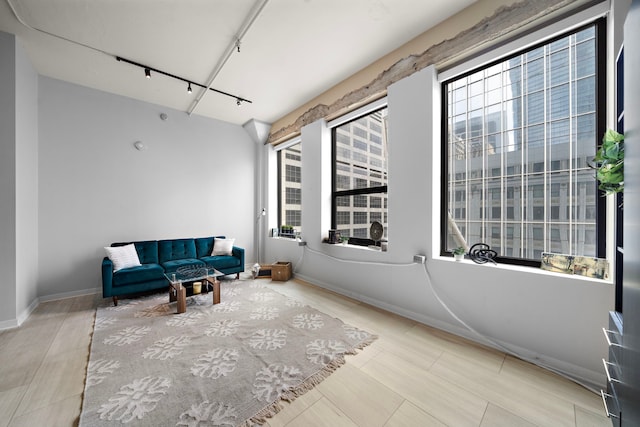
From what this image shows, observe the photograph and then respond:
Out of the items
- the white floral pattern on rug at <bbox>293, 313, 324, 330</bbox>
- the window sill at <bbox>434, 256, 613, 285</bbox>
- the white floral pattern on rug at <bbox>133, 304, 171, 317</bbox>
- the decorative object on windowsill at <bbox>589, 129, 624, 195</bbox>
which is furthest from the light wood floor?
the decorative object on windowsill at <bbox>589, 129, 624, 195</bbox>

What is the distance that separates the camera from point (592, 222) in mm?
1856

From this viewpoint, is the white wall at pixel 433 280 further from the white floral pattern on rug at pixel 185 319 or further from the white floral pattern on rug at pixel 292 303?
the white floral pattern on rug at pixel 185 319

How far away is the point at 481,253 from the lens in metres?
2.33

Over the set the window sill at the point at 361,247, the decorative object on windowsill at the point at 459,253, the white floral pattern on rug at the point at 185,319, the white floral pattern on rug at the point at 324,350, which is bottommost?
the white floral pattern on rug at the point at 185,319

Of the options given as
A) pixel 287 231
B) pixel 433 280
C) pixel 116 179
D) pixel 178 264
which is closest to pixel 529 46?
pixel 433 280

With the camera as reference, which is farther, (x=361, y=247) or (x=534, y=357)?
(x=361, y=247)

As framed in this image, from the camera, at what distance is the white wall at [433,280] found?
5.71 ft

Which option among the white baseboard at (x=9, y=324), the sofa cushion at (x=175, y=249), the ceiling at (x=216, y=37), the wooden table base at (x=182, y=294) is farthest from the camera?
the sofa cushion at (x=175, y=249)

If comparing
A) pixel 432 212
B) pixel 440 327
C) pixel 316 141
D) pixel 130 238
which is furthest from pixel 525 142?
pixel 130 238

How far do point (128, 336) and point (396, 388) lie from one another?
99.7 inches

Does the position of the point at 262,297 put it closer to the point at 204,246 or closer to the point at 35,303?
the point at 204,246

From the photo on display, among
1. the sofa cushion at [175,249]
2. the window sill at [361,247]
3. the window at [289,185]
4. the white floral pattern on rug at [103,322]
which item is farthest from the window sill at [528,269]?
the sofa cushion at [175,249]

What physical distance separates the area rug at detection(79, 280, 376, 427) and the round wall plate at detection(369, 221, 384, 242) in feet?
4.10

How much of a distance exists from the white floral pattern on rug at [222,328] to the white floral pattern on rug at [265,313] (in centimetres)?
22
